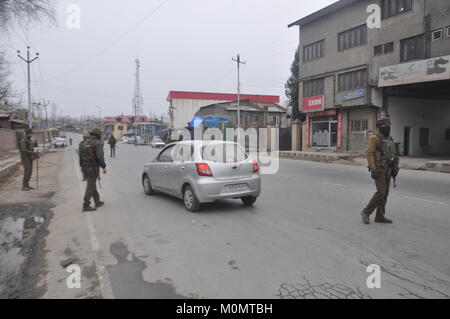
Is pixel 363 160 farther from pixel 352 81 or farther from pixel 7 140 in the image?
pixel 7 140

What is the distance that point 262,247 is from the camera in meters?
4.93

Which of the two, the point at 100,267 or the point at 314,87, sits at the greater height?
the point at 314,87

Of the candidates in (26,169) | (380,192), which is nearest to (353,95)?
(380,192)

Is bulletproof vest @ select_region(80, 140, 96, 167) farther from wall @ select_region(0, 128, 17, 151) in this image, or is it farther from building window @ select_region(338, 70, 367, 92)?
wall @ select_region(0, 128, 17, 151)

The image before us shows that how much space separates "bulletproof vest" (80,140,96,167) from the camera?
7.61m

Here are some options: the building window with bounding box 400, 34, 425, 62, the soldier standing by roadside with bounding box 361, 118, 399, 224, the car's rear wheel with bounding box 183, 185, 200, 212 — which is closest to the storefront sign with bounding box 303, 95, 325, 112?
the building window with bounding box 400, 34, 425, 62

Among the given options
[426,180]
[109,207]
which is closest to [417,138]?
[426,180]

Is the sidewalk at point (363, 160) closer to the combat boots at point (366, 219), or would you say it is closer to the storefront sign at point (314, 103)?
the storefront sign at point (314, 103)

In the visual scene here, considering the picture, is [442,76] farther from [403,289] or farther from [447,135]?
[403,289]

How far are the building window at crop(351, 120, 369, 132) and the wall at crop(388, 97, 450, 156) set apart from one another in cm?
164

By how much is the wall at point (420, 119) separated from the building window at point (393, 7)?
5.31 meters

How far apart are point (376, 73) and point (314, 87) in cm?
612

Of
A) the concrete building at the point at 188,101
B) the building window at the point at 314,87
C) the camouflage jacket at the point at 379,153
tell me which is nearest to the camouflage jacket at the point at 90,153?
the camouflage jacket at the point at 379,153
